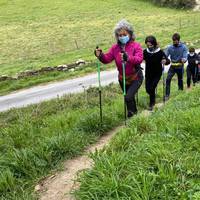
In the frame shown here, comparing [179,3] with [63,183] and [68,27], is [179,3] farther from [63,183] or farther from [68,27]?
[63,183]

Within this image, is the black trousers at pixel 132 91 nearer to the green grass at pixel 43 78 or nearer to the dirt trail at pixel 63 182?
the dirt trail at pixel 63 182

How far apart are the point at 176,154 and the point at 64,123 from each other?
4100 mm

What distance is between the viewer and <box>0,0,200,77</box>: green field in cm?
3092

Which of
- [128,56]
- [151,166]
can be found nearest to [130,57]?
[128,56]

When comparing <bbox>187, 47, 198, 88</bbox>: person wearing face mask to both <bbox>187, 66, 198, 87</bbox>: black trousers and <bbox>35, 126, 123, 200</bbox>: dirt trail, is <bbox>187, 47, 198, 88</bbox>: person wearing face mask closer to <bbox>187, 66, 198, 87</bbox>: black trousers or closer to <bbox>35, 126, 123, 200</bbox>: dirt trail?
<bbox>187, 66, 198, 87</bbox>: black trousers

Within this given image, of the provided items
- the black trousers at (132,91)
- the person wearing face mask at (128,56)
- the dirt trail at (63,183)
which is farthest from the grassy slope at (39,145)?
the person wearing face mask at (128,56)

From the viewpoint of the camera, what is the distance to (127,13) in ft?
166

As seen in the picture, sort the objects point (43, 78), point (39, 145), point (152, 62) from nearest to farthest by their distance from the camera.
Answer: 1. point (39, 145)
2. point (152, 62)
3. point (43, 78)

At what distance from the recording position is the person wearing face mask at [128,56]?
308 inches

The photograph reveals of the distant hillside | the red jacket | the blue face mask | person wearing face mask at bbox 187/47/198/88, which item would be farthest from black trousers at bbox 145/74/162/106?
the distant hillside

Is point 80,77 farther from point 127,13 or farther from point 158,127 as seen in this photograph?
point 127,13

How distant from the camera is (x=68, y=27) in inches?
1729

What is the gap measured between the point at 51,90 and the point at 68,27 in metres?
24.2

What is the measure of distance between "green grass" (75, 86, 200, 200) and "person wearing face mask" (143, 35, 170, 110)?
415cm
